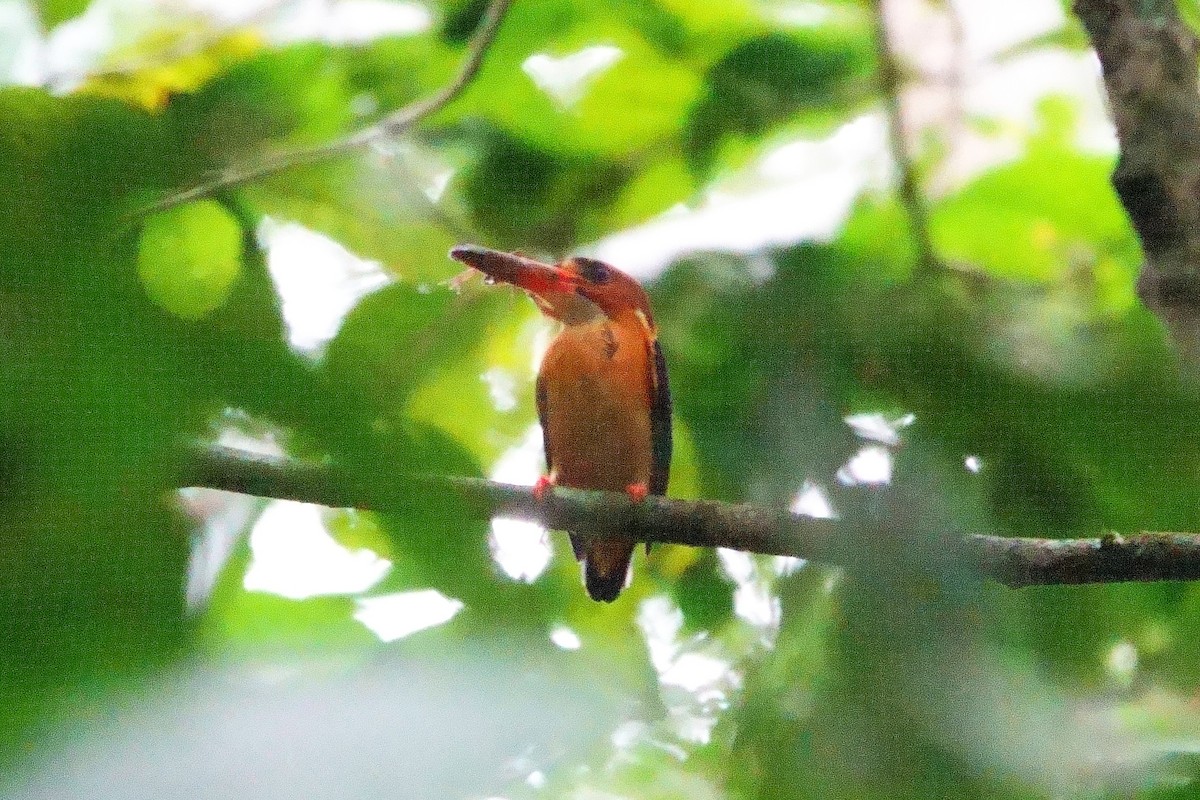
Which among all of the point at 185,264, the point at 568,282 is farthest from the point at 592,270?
the point at 185,264

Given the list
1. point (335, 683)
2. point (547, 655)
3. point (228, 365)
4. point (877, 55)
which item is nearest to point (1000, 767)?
point (547, 655)

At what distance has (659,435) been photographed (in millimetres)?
3285

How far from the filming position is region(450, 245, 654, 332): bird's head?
2.71 m

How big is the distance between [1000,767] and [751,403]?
897 millimetres

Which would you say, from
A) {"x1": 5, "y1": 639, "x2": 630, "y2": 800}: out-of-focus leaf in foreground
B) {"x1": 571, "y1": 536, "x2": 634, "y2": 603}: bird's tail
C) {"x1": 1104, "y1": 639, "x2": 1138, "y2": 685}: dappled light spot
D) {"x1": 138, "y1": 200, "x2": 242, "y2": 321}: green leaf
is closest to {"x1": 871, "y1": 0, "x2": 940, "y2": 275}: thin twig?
{"x1": 1104, "y1": 639, "x2": 1138, "y2": 685}: dappled light spot

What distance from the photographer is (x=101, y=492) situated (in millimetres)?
433

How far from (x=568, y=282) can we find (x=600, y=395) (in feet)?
1.85

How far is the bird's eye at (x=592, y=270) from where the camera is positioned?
331 centimetres

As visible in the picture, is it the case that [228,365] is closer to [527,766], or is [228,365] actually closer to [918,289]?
[527,766]

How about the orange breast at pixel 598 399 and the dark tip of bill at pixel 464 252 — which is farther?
the orange breast at pixel 598 399

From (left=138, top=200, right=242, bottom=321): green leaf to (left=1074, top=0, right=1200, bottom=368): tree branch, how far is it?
1376 millimetres

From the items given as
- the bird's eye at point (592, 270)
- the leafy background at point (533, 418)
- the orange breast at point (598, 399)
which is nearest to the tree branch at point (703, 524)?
the leafy background at point (533, 418)

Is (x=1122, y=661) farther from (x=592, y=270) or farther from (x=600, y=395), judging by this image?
(x=600, y=395)

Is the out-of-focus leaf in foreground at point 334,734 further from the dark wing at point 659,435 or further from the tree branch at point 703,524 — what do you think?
the dark wing at point 659,435
